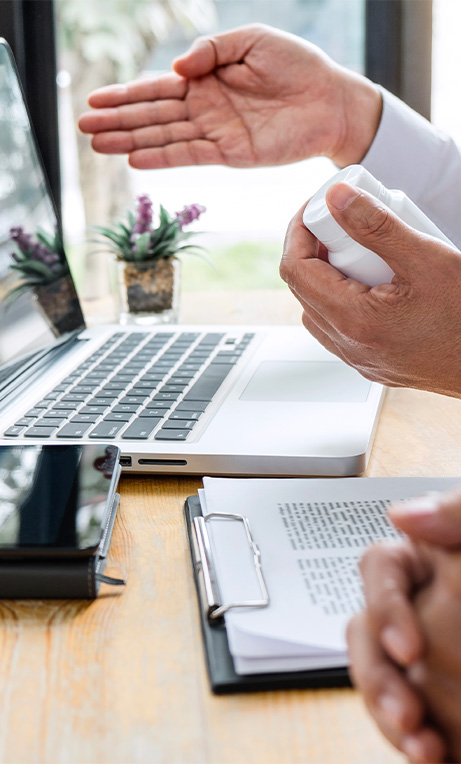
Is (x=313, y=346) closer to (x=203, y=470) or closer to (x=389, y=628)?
(x=203, y=470)

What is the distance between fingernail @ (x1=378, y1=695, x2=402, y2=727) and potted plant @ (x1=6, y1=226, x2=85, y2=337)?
2.23 ft

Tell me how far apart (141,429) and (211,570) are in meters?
0.23

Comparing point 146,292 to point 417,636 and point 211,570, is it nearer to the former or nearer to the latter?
point 211,570

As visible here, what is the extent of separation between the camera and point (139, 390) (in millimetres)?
763

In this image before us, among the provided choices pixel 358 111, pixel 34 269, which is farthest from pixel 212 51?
pixel 34 269

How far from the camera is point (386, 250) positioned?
58 cm

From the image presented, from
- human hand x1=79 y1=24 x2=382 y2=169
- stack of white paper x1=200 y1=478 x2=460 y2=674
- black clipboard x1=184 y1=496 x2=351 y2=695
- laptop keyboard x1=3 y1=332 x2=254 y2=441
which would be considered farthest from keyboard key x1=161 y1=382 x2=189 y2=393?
human hand x1=79 y1=24 x2=382 y2=169

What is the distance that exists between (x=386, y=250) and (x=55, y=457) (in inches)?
10.8

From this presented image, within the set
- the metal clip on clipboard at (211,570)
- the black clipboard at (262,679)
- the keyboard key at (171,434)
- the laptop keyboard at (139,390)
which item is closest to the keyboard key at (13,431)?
the laptop keyboard at (139,390)

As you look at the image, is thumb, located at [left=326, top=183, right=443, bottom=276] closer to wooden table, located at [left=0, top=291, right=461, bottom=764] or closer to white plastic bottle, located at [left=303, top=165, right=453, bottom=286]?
white plastic bottle, located at [left=303, top=165, right=453, bottom=286]

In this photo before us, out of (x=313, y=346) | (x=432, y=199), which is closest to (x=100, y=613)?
(x=313, y=346)

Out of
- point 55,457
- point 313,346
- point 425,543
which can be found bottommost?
point 313,346

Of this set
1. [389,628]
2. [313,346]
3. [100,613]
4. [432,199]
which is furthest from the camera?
[432,199]

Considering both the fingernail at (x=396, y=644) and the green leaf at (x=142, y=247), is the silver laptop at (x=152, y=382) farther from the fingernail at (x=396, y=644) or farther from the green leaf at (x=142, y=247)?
the fingernail at (x=396, y=644)
